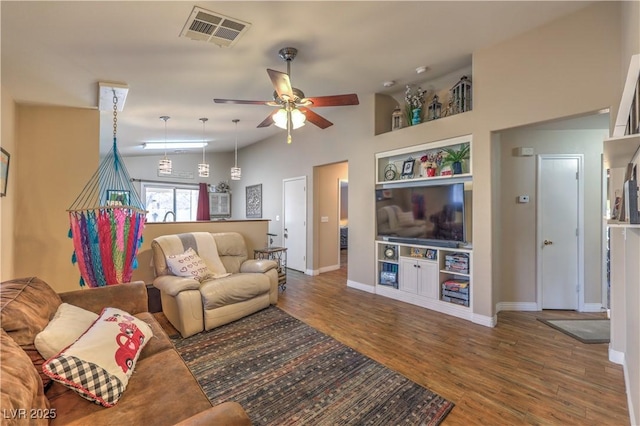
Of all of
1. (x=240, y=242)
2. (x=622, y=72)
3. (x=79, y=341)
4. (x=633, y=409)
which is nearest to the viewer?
(x=79, y=341)

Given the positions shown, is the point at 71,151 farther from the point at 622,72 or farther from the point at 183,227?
the point at 622,72

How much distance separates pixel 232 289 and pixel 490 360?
8.43ft

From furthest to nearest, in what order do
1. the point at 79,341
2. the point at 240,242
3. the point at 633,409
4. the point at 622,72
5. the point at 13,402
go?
the point at 240,242 → the point at 622,72 → the point at 633,409 → the point at 79,341 → the point at 13,402

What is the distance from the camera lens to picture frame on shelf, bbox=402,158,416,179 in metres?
3.95

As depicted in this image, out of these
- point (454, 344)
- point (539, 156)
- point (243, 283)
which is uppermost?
point (539, 156)

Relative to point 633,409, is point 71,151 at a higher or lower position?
higher

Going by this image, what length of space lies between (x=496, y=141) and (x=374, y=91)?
1.79m

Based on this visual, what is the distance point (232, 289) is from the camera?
3115 millimetres

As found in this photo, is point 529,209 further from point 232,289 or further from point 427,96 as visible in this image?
point 232,289

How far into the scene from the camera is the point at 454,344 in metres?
2.71

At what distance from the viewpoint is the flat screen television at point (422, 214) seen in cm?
338

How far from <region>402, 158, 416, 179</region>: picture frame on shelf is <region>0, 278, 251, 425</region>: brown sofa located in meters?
3.39

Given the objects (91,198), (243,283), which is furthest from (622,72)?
(91,198)

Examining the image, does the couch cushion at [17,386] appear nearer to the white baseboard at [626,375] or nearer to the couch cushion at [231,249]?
the couch cushion at [231,249]
